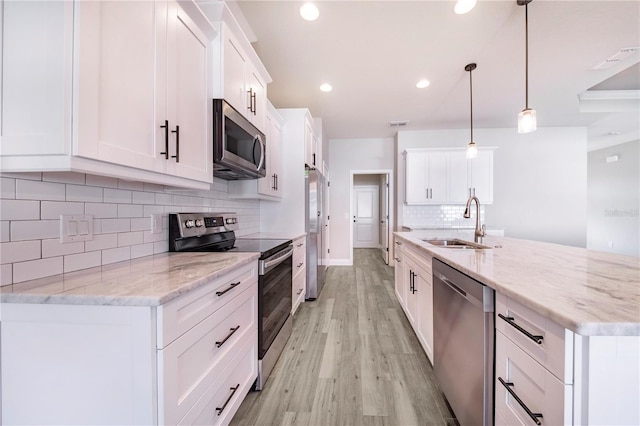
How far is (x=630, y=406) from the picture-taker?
66 centimetres

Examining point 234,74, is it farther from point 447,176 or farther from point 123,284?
point 447,176

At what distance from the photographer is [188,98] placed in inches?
53.4

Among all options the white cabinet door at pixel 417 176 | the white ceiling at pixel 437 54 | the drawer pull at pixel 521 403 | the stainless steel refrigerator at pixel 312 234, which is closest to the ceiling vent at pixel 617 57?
the white ceiling at pixel 437 54

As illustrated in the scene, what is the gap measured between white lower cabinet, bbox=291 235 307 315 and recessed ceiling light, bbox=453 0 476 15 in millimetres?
2353

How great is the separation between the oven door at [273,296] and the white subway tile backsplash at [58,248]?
841 millimetres

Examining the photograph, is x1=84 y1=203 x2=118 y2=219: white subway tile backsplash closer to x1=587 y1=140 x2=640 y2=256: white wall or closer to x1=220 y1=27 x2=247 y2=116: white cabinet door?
x1=220 y1=27 x2=247 y2=116: white cabinet door

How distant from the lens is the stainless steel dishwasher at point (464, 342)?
3.44ft

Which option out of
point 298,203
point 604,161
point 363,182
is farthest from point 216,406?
point 604,161

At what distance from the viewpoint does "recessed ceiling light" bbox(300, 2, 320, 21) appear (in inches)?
79.1

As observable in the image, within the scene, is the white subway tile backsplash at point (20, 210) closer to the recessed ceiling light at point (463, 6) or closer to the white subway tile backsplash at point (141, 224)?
the white subway tile backsplash at point (141, 224)

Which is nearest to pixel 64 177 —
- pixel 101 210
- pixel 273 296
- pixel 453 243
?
pixel 101 210

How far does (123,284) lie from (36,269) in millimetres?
377

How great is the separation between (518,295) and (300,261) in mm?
2240

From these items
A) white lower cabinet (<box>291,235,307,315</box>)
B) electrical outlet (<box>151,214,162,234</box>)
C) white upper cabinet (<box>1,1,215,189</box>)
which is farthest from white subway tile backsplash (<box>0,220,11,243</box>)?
white lower cabinet (<box>291,235,307,315</box>)
